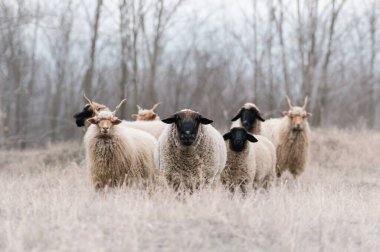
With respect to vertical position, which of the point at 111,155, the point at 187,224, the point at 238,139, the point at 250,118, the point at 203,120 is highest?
the point at 203,120

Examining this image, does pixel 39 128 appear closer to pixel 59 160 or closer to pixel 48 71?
pixel 48 71

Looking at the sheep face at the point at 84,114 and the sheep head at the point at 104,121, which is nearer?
the sheep head at the point at 104,121

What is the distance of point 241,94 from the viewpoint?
37.4m

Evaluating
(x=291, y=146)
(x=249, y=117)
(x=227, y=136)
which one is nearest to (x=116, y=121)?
(x=227, y=136)

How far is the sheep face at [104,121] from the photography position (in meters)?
8.94

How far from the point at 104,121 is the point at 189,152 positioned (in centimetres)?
179

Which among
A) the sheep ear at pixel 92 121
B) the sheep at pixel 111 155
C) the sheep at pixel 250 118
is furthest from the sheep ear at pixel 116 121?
the sheep at pixel 250 118

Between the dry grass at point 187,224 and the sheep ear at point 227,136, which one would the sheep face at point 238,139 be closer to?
the sheep ear at point 227,136

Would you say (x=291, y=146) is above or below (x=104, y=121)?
below

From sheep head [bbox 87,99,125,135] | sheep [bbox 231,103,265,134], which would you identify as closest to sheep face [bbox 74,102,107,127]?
sheep head [bbox 87,99,125,135]

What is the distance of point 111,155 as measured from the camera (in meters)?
9.12

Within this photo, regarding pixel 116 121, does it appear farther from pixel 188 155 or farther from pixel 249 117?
pixel 249 117

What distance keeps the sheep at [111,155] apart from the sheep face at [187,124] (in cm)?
147

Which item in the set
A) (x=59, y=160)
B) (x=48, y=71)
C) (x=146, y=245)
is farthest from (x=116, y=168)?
(x=48, y=71)
